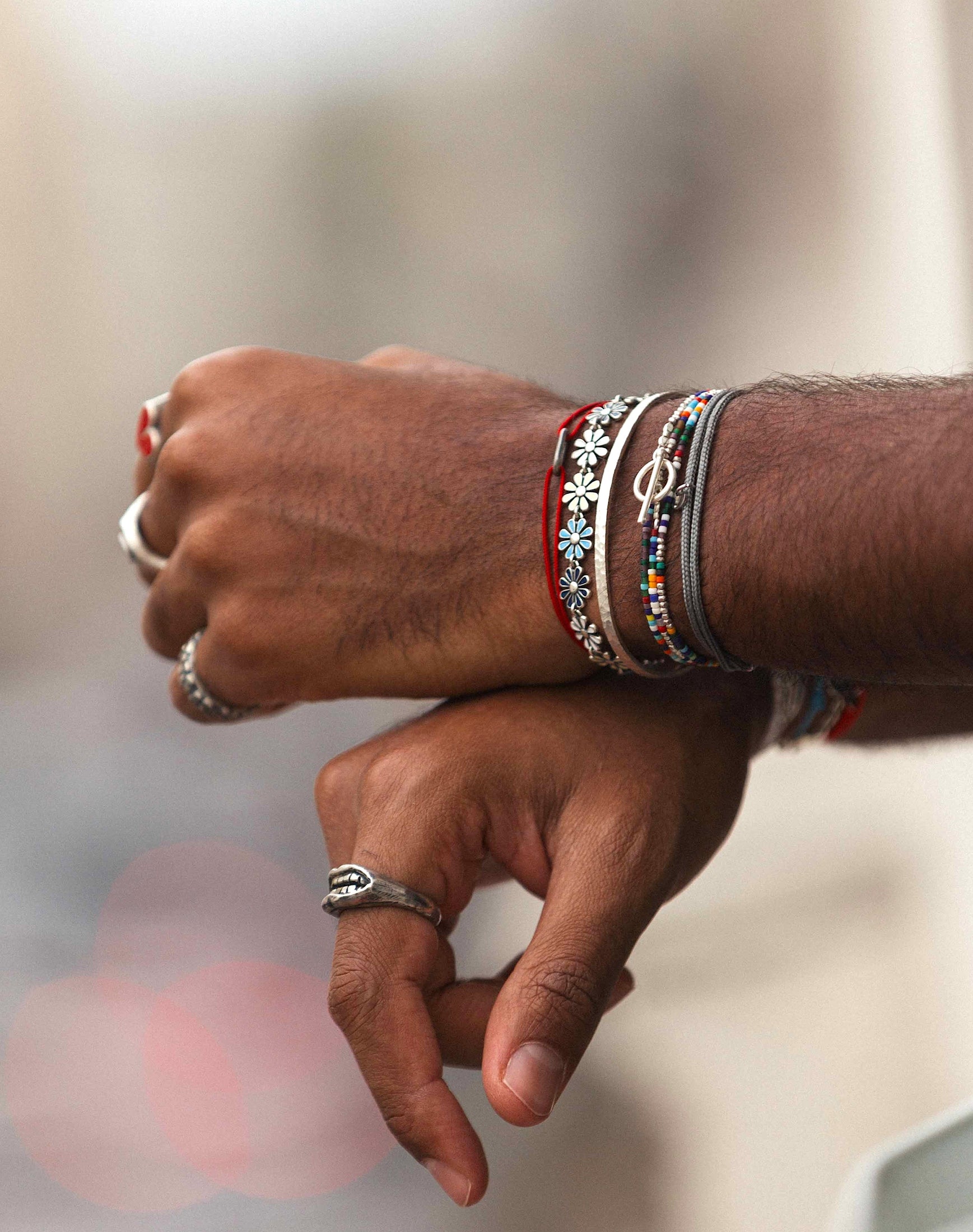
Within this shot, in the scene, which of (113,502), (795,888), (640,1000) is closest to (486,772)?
(640,1000)

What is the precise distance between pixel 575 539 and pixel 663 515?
2.7 inches

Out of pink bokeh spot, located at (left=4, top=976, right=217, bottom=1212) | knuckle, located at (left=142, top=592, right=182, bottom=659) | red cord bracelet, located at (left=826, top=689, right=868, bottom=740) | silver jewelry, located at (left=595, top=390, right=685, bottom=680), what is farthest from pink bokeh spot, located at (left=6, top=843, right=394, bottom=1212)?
silver jewelry, located at (left=595, top=390, right=685, bottom=680)

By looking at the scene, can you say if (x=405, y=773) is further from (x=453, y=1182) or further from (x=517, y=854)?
(x=453, y=1182)

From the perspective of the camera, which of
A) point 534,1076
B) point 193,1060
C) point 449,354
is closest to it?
point 534,1076

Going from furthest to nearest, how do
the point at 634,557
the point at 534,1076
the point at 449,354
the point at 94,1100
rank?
the point at 449,354 < the point at 94,1100 < the point at 634,557 < the point at 534,1076

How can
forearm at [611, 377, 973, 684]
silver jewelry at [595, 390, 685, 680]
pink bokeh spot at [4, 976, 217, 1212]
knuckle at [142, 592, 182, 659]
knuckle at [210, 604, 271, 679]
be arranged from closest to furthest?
forearm at [611, 377, 973, 684]
silver jewelry at [595, 390, 685, 680]
knuckle at [210, 604, 271, 679]
knuckle at [142, 592, 182, 659]
pink bokeh spot at [4, 976, 217, 1212]

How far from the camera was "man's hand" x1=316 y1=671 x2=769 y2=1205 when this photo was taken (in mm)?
620

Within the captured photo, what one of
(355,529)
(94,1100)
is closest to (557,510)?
(355,529)

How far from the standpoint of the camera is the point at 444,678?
2.71 ft

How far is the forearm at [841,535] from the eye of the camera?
596 mm

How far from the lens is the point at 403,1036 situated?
64 centimetres

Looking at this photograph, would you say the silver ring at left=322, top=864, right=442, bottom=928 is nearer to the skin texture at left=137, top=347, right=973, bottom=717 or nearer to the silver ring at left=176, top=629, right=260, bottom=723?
the skin texture at left=137, top=347, right=973, bottom=717

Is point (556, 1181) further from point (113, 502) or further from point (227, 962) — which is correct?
point (113, 502)

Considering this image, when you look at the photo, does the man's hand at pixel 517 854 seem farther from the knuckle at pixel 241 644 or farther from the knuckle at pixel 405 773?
the knuckle at pixel 241 644
